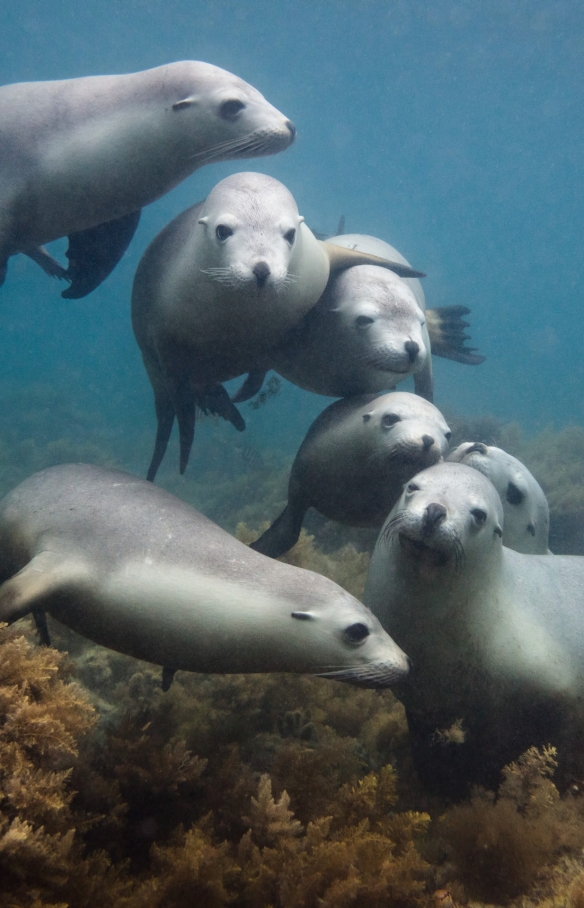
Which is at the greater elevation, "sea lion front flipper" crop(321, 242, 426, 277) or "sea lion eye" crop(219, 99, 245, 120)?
"sea lion eye" crop(219, 99, 245, 120)

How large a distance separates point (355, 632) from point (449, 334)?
4.00 m

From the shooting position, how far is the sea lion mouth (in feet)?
7.50

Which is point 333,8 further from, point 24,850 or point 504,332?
point 504,332

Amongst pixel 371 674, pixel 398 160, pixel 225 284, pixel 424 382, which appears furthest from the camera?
pixel 398 160

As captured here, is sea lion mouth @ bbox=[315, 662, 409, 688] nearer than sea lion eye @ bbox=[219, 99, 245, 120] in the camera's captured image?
Yes

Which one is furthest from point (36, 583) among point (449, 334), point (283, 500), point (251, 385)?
point (283, 500)

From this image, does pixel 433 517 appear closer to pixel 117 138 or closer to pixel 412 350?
pixel 412 350

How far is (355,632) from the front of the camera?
232cm

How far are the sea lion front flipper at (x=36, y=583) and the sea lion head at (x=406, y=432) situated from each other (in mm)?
1883

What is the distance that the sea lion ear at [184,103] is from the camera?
3387 millimetres

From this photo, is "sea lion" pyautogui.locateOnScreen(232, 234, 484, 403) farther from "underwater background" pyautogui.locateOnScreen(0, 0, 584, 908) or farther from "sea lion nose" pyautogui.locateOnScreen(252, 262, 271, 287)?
"underwater background" pyautogui.locateOnScreen(0, 0, 584, 908)

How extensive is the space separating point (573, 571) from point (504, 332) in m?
119

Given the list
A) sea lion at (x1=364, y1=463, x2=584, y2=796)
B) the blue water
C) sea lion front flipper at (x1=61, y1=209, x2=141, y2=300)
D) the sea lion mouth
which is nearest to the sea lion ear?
sea lion front flipper at (x1=61, y1=209, x2=141, y2=300)

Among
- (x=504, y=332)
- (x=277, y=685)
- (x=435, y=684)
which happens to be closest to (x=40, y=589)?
(x=277, y=685)
